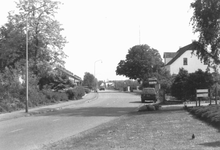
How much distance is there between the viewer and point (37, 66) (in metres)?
42.8

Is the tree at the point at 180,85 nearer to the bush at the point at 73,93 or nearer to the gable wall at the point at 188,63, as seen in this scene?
the bush at the point at 73,93

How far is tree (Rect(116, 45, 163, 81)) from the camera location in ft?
323

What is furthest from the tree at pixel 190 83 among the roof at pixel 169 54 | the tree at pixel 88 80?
the tree at pixel 88 80

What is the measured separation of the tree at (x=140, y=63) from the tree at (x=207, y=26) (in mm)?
67681

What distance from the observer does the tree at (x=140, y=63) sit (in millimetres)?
98375

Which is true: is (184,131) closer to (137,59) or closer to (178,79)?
(178,79)

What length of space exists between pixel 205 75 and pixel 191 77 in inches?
53.6

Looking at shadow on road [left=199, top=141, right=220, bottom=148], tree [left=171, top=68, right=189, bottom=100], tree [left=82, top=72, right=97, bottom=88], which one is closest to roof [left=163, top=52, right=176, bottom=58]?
tree [left=82, top=72, right=97, bottom=88]

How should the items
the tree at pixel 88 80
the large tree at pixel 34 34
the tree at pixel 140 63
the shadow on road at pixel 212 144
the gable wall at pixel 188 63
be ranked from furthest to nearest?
the tree at pixel 88 80 < the tree at pixel 140 63 < the gable wall at pixel 188 63 < the large tree at pixel 34 34 < the shadow on road at pixel 212 144

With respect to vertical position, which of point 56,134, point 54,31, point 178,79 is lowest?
point 56,134

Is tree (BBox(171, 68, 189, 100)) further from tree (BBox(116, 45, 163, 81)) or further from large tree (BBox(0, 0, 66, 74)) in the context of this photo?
tree (BBox(116, 45, 163, 81))

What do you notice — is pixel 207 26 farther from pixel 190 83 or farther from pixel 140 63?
pixel 140 63

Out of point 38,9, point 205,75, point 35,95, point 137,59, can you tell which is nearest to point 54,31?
point 38,9

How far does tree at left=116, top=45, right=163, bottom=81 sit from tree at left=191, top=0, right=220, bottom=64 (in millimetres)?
67681
